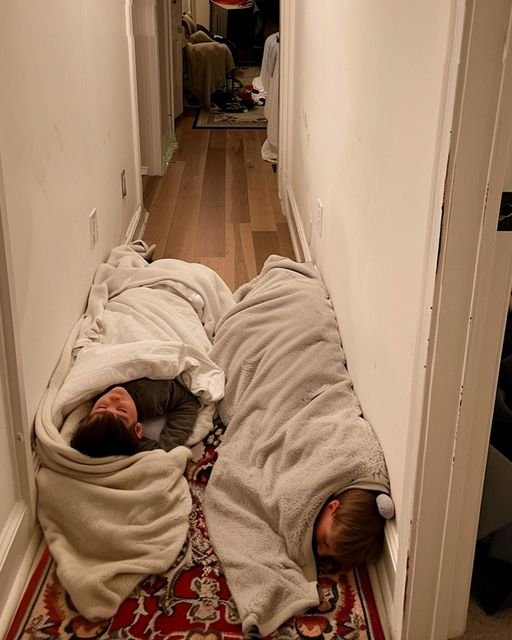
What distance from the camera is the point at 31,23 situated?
6.08 ft

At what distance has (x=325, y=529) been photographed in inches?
62.8

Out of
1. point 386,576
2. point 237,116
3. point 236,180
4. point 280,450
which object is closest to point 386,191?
point 280,450

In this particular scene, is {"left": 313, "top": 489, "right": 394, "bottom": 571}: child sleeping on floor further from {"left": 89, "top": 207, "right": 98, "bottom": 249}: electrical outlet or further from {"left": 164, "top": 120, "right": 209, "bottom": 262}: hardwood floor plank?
{"left": 164, "top": 120, "right": 209, "bottom": 262}: hardwood floor plank

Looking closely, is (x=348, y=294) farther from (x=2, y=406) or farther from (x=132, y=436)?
(x=2, y=406)

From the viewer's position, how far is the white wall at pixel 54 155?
5.57 feet

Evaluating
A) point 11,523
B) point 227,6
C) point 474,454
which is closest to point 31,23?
point 11,523

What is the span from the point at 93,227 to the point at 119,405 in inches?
36.4

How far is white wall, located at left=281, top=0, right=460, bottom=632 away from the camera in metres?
1.26

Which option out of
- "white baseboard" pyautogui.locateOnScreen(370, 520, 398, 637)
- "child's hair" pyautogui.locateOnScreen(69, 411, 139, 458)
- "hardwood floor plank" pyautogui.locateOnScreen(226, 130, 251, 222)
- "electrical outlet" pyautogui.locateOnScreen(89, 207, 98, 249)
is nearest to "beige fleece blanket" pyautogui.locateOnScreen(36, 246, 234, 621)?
"child's hair" pyautogui.locateOnScreen(69, 411, 139, 458)

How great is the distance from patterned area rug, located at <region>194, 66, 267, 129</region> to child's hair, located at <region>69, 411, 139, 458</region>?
4.58 meters

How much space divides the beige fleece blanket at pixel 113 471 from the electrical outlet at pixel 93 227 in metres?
0.28

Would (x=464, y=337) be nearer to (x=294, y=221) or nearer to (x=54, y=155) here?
(x=54, y=155)

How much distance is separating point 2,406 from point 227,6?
7.36 meters

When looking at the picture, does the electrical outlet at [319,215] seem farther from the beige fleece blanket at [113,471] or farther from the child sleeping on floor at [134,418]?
the child sleeping on floor at [134,418]
